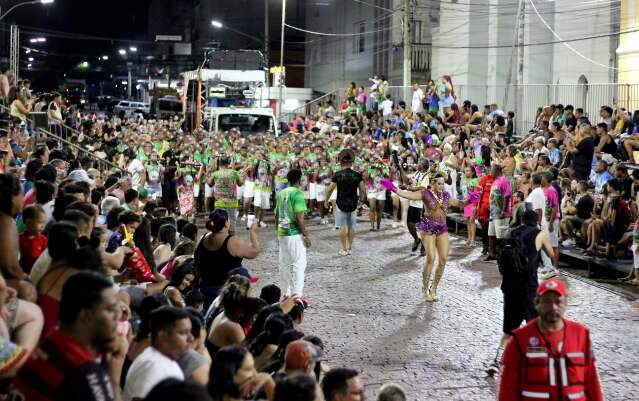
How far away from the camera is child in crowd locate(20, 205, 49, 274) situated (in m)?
8.15

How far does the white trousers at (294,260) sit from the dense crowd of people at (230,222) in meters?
0.03

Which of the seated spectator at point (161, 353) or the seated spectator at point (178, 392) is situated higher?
the seated spectator at point (178, 392)

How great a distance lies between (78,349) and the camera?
4.37 metres

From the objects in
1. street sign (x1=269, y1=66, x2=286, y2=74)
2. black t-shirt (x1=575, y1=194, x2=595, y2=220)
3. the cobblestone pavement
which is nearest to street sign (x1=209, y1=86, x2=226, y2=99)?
street sign (x1=269, y1=66, x2=286, y2=74)

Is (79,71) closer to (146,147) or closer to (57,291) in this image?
(146,147)

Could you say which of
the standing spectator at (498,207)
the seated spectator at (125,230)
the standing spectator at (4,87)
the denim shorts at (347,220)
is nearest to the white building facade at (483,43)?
the standing spectator at (498,207)

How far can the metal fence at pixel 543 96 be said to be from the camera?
24.7m

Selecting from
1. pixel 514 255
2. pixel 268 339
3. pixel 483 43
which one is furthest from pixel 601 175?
pixel 483 43

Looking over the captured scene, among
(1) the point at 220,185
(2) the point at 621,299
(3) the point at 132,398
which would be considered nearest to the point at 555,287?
(3) the point at 132,398

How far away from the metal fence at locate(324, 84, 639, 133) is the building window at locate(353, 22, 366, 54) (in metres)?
12.1

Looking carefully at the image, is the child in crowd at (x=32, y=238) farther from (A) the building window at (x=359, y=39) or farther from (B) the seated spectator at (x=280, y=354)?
(A) the building window at (x=359, y=39)

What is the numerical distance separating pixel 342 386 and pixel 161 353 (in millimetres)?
972

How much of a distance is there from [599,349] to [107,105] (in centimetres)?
5740

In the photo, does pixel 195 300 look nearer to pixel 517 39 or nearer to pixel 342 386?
pixel 342 386
